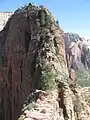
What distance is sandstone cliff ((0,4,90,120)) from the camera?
28.6 meters

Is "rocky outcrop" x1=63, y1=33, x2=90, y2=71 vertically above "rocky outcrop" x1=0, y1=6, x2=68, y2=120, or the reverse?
"rocky outcrop" x1=63, y1=33, x2=90, y2=71

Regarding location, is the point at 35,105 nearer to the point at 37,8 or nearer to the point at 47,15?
the point at 47,15

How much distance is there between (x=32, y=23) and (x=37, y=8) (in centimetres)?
382

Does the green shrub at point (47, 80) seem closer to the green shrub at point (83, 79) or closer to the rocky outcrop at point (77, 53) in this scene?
the green shrub at point (83, 79)

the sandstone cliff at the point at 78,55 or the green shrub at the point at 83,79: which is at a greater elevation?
the sandstone cliff at the point at 78,55

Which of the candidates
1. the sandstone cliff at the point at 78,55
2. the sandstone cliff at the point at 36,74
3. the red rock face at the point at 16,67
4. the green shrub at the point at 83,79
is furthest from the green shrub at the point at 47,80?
the sandstone cliff at the point at 78,55

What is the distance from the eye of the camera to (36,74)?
37.6 m

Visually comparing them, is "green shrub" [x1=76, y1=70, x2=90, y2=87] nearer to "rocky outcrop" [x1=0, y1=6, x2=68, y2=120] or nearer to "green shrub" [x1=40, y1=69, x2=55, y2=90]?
"rocky outcrop" [x1=0, y1=6, x2=68, y2=120]

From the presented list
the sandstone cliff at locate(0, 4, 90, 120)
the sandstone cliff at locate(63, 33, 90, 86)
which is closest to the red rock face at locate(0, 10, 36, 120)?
the sandstone cliff at locate(0, 4, 90, 120)

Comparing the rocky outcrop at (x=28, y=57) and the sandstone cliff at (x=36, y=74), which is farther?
the rocky outcrop at (x=28, y=57)

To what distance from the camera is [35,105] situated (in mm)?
25609

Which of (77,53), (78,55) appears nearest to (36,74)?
(77,53)

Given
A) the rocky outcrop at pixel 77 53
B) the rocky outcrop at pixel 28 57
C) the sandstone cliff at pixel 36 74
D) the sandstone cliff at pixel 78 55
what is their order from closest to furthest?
1. the sandstone cliff at pixel 36 74
2. the rocky outcrop at pixel 28 57
3. the sandstone cliff at pixel 78 55
4. the rocky outcrop at pixel 77 53

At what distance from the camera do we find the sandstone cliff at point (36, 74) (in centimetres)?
2859
